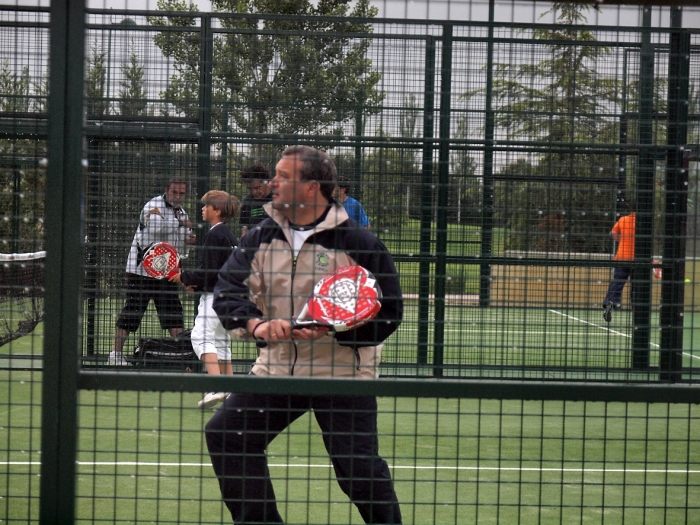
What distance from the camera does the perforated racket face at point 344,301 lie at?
10.8 feet

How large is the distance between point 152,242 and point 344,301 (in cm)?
380

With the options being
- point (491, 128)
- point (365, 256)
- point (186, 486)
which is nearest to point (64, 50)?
point (365, 256)

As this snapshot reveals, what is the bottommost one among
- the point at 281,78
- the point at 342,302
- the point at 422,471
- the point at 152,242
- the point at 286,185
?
the point at 422,471

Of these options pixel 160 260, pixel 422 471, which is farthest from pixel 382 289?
pixel 160 260

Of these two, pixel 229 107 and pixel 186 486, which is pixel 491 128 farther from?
pixel 186 486

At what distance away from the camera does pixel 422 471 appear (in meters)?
6.26

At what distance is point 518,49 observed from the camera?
29.6ft

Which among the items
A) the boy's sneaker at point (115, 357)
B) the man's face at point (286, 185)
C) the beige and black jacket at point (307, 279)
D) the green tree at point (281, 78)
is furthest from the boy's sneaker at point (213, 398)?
the green tree at point (281, 78)

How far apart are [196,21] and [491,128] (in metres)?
3.50

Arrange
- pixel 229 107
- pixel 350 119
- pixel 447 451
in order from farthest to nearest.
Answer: pixel 229 107, pixel 350 119, pixel 447 451

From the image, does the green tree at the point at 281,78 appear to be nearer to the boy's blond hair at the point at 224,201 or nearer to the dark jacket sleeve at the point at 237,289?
the boy's blond hair at the point at 224,201

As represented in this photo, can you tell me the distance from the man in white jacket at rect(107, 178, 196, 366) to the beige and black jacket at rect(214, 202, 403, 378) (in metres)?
0.27

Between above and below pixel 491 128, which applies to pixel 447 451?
below

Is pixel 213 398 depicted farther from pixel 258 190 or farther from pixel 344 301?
pixel 344 301
